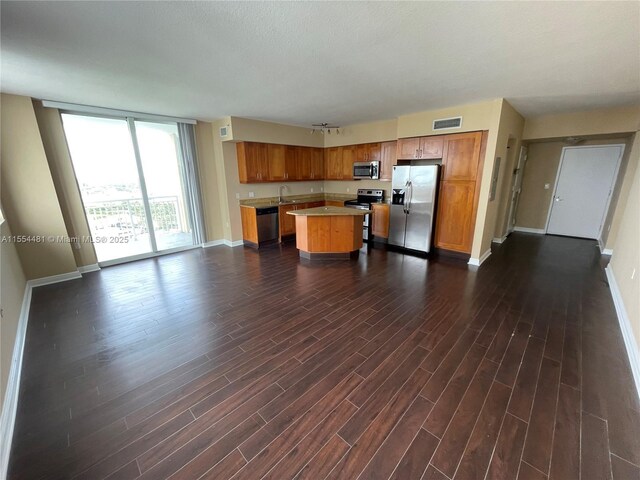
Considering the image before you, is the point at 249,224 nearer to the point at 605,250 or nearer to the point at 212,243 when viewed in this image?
the point at 212,243

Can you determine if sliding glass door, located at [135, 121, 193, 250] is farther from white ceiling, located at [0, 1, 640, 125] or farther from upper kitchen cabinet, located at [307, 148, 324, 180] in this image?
upper kitchen cabinet, located at [307, 148, 324, 180]

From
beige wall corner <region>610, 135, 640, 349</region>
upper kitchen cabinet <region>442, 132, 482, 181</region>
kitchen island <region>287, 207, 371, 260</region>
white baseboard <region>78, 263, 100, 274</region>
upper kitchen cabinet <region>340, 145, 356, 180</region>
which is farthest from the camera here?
upper kitchen cabinet <region>340, 145, 356, 180</region>

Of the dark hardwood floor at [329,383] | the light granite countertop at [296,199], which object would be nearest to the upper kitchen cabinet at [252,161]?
the light granite countertop at [296,199]

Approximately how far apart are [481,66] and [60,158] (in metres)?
5.77

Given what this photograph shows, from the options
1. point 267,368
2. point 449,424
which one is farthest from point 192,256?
point 449,424

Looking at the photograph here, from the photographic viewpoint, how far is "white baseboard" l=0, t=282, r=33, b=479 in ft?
4.58

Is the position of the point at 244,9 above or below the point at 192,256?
above

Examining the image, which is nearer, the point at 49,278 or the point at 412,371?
the point at 412,371

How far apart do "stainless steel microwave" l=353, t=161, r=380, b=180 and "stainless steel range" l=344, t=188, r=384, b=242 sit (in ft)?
1.06

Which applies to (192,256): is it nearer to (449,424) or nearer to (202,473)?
(202,473)

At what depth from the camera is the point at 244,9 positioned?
167 cm

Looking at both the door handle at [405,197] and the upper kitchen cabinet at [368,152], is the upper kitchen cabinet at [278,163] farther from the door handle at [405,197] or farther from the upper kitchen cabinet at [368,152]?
the door handle at [405,197]

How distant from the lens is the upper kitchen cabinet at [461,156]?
409 centimetres

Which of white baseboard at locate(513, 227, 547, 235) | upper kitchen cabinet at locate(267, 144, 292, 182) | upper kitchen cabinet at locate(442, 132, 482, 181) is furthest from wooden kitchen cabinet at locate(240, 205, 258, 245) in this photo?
white baseboard at locate(513, 227, 547, 235)
